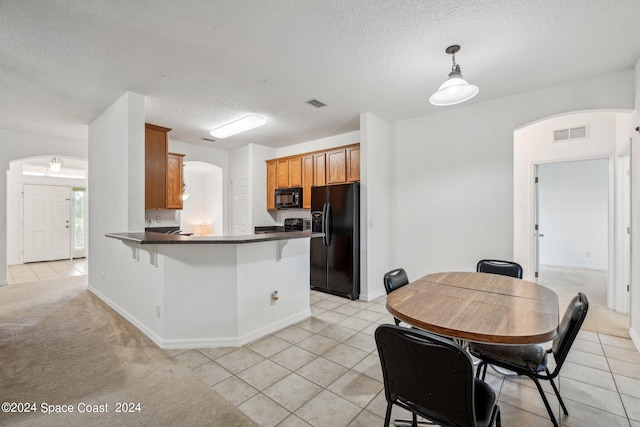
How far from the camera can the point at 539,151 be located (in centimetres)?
461

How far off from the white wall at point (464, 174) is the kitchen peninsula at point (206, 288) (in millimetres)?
2031

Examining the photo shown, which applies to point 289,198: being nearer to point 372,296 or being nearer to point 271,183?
point 271,183

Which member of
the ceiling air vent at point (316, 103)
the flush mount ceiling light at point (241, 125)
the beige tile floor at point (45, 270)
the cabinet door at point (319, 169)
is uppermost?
the ceiling air vent at point (316, 103)

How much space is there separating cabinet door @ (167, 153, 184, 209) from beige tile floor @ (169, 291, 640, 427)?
3268 mm

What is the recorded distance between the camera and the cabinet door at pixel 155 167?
3.96 metres

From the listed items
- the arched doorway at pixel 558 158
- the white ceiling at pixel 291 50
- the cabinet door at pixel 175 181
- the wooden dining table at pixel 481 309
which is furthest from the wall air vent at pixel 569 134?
the cabinet door at pixel 175 181

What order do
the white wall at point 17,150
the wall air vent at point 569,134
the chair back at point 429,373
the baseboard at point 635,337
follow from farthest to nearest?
the white wall at point 17,150
the wall air vent at point 569,134
the baseboard at point 635,337
the chair back at point 429,373

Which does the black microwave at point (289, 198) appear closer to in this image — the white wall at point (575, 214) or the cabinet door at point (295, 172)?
the cabinet door at point (295, 172)

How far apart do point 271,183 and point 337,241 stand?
238cm

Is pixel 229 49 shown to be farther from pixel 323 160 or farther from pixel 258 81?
Answer: pixel 323 160

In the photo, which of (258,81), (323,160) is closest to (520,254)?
(323,160)

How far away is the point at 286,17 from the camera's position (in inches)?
83.1

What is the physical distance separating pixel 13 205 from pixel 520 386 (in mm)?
10201

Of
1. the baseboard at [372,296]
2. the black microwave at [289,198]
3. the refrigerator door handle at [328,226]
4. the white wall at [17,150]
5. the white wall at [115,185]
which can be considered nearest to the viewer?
the white wall at [115,185]
